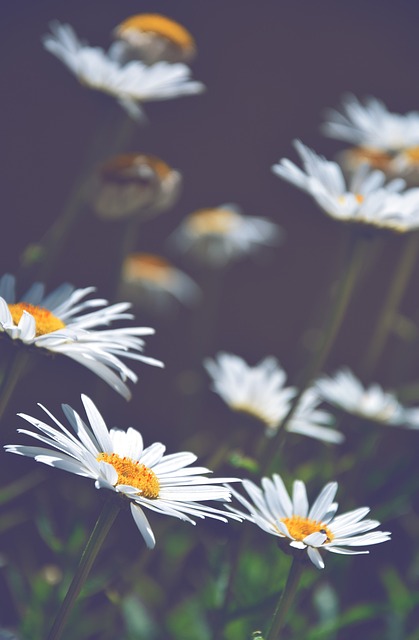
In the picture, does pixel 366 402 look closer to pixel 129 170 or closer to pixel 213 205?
pixel 129 170

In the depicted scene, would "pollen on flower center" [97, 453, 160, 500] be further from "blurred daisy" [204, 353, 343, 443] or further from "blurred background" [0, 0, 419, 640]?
"blurred background" [0, 0, 419, 640]

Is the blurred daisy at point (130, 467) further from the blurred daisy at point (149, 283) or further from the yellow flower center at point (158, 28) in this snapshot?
the blurred daisy at point (149, 283)

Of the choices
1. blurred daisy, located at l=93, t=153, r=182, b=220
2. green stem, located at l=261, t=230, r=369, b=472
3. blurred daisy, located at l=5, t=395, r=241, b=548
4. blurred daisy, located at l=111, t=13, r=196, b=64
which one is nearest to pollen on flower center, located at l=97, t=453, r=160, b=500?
blurred daisy, located at l=5, t=395, r=241, b=548

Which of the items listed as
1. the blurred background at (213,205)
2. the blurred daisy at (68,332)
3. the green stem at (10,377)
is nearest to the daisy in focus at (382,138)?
the blurred background at (213,205)

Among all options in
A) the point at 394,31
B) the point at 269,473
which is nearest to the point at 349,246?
the point at 269,473

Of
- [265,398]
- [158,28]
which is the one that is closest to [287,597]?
[265,398]
